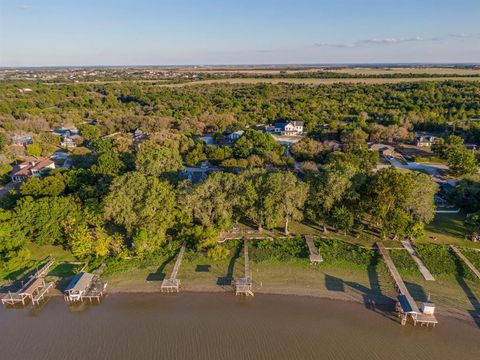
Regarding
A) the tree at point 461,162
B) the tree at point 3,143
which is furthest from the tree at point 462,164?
the tree at point 3,143

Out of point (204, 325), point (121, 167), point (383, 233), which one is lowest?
point (204, 325)

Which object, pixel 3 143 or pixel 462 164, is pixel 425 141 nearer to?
pixel 462 164

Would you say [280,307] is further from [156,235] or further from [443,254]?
[443,254]

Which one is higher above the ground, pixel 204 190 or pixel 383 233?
pixel 204 190

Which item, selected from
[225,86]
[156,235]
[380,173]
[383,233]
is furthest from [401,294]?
[225,86]

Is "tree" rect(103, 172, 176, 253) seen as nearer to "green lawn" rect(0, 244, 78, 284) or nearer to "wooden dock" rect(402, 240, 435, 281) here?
"green lawn" rect(0, 244, 78, 284)

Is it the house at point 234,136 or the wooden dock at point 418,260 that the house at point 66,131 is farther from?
the wooden dock at point 418,260

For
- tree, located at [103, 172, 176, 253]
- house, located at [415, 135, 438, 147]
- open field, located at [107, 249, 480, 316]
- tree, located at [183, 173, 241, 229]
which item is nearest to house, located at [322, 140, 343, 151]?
house, located at [415, 135, 438, 147]

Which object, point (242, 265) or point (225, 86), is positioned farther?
point (225, 86)
